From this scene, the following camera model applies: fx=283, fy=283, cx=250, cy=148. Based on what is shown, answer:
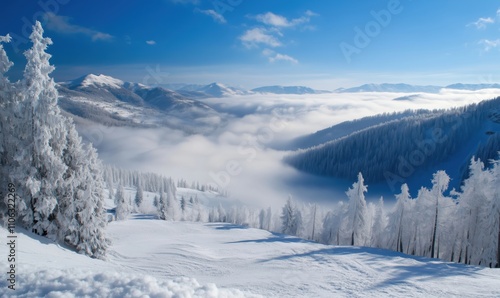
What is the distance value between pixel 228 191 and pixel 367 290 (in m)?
177

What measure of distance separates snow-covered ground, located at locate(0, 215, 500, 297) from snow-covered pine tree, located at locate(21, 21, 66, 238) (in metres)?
1.93

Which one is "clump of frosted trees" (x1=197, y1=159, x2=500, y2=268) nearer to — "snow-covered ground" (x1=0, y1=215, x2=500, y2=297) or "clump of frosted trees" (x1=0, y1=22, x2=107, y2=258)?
"snow-covered ground" (x1=0, y1=215, x2=500, y2=297)

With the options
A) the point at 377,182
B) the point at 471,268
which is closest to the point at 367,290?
the point at 471,268

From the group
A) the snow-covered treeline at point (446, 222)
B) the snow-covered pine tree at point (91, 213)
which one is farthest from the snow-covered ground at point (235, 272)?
the snow-covered treeline at point (446, 222)

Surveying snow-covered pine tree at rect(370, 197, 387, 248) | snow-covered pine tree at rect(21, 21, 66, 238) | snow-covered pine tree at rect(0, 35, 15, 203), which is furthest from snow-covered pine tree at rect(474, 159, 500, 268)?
snow-covered pine tree at rect(0, 35, 15, 203)

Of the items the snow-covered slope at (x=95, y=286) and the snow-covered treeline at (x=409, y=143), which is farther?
the snow-covered treeline at (x=409, y=143)

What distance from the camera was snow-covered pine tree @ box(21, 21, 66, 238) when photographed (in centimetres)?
1981

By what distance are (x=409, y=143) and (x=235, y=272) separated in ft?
605

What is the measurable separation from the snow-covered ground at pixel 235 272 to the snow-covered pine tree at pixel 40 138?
1.93 meters

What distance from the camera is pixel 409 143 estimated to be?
17700 cm

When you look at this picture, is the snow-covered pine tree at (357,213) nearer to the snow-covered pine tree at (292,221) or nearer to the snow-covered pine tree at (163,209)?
the snow-covered pine tree at (292,221)

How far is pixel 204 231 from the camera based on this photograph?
43.4m

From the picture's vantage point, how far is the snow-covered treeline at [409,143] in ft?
548

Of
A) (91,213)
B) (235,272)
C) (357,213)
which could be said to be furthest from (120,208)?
(235,272)
